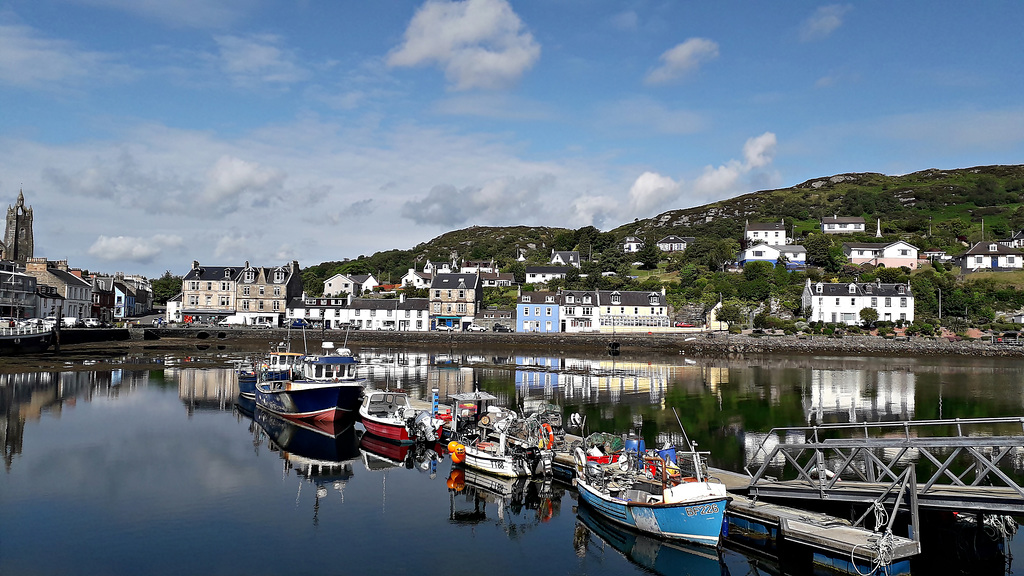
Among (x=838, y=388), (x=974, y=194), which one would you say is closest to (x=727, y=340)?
(x=838, y=388)

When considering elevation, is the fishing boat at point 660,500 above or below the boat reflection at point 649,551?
above

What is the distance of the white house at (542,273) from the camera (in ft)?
411

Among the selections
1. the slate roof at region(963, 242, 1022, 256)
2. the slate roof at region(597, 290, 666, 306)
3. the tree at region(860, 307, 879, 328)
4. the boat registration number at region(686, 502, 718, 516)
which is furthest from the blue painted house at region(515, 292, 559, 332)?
the boat registration number at region(686, 502, 718, 516)

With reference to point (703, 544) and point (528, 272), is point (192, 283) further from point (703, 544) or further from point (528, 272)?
point (703, 544)

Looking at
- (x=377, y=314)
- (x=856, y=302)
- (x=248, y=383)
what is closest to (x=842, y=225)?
(x=856, y=302)

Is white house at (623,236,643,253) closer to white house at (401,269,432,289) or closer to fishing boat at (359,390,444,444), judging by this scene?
white house at (401,269,432,289)

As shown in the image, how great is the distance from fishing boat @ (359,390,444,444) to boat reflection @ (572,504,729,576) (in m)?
11.9

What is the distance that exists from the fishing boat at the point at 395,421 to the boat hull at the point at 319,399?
75cm

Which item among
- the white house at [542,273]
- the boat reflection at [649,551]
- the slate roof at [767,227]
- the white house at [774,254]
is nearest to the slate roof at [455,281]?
the white house at [542,273]

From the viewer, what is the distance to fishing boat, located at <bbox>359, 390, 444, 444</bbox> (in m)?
30.6

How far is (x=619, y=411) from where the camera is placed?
38.9 metres

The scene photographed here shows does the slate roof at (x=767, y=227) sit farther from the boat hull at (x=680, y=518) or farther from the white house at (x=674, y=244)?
the boat hull at (x=680, y=518)

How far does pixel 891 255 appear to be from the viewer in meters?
111

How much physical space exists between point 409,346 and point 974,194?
6068 inches
